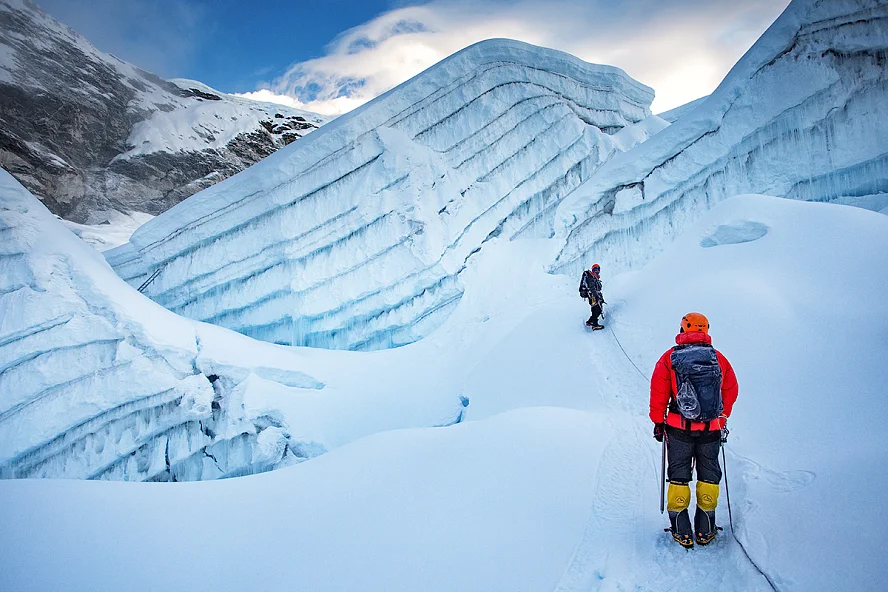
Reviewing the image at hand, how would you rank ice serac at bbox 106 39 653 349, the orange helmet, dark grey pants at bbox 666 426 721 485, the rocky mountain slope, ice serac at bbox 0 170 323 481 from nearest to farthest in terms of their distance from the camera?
dark grey pants at bbox 666 426 721 485, the orange helmet, ice serac at bbox 0 170 323 481, ice serac at bbox 106 39 653 349, the rocky mountain slope

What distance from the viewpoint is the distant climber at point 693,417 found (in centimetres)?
264

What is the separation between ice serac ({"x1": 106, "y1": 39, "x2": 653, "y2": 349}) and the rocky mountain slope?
1590 centimetres

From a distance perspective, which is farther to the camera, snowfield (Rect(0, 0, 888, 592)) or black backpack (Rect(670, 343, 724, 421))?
snowfield (Rect(0, 0, 888, 592))

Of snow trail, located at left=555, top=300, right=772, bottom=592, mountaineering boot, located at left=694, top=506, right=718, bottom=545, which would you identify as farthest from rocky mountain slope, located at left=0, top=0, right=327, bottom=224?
mountaineering boot, located at left=694, top=506, right=718, bottom=545

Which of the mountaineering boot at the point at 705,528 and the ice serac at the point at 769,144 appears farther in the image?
the ice serac at the point at 769,144

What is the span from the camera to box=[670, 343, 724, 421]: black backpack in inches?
104

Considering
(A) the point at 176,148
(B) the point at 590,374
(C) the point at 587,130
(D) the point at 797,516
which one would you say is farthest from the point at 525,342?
(A) the point at 176,148

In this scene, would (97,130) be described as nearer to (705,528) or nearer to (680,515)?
(680,515)

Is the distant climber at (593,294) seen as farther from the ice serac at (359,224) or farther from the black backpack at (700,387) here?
the black backpack at (700,387)

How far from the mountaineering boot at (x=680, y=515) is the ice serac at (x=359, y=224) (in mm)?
9586

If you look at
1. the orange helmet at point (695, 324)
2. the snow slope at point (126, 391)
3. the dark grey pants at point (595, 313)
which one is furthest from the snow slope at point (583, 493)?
the snow slope at point (126, 391)

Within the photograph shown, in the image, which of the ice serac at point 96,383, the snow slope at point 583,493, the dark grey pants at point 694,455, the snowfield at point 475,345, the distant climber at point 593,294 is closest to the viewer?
the snow slope at point 583,493

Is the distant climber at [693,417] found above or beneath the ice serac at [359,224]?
beneath

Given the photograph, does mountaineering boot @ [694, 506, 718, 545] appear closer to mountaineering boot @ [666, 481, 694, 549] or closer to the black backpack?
mountaineering boot @ [666, 481, 694, 549]
